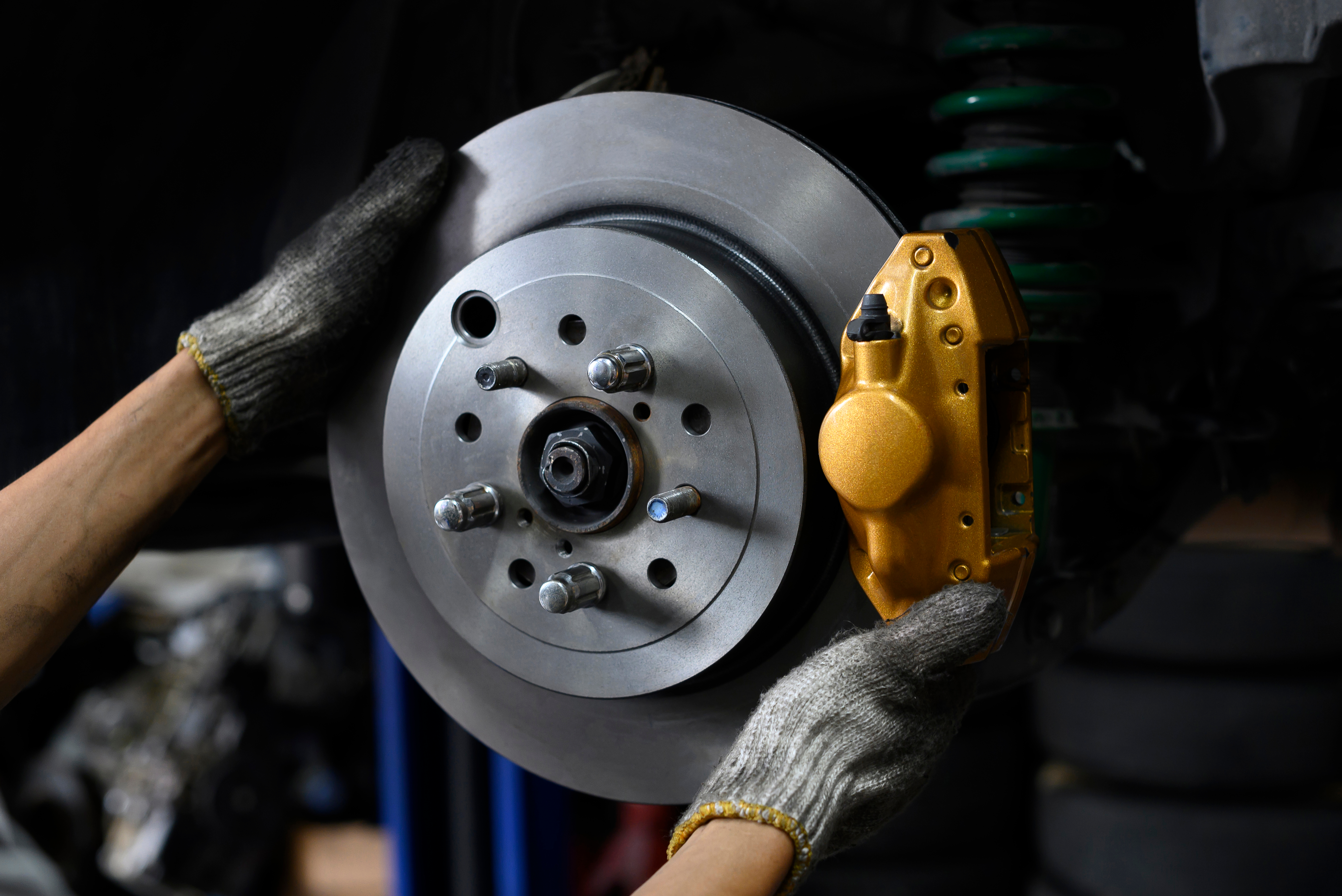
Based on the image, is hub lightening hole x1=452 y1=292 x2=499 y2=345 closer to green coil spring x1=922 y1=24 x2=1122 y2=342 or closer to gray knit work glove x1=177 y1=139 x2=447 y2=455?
gray knit work glove x1=177 y1=139 x2=447 y2=455

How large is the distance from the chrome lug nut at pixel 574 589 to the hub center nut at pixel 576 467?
40mm

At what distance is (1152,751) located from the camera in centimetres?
140

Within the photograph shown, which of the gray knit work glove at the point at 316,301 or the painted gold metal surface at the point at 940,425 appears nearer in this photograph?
the painted gold metal surface at the point at 940,425

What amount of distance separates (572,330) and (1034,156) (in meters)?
0.28

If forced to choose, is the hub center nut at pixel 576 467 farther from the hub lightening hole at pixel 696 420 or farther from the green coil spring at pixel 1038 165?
the green coil spring at pixel 1038 165

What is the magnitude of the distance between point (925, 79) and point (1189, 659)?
0.94m

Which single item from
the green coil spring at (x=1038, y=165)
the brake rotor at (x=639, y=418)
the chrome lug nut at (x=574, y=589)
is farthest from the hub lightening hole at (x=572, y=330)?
the green coil spring at (x=1038, y=165)

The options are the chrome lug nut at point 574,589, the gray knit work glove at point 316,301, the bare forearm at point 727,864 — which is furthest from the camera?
the gray knit work glove at point 316,301

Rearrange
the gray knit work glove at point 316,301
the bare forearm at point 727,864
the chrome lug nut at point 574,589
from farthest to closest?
1. the gray knit work glove at point 316,301
2. the chrome lug nut at point 574,589
3. the bare forearm at point 727,864

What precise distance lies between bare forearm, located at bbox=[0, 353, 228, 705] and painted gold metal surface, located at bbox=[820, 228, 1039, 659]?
398 mm

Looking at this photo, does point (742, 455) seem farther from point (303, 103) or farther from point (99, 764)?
point (99, 764)

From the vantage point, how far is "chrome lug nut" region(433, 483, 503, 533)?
57 cm

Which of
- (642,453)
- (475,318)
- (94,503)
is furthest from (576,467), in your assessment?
(94,503)

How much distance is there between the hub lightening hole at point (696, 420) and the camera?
1.76 ft
